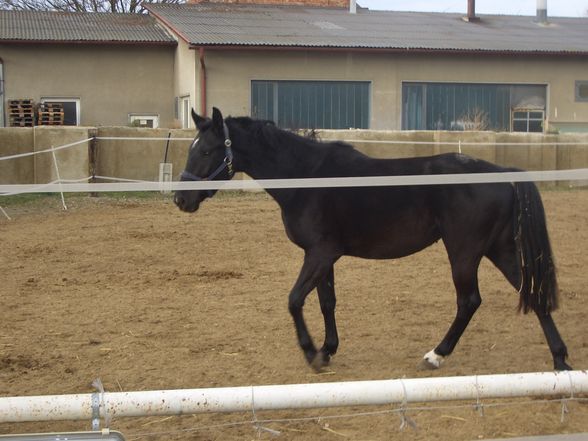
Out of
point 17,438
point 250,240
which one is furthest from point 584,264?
point 17,438

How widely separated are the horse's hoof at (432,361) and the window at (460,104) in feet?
63.1

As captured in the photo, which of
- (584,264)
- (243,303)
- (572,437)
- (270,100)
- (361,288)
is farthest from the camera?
(270,100)

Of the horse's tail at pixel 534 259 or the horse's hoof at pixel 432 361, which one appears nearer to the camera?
the horse's tail at pixel 534 259

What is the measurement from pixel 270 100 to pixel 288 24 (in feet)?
11.7

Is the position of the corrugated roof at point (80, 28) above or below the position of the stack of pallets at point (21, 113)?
above

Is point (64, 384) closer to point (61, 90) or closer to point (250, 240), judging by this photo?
point (250, 240)

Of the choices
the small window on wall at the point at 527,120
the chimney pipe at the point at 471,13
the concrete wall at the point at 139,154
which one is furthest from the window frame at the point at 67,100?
the chimney pipe at the point at 471,13

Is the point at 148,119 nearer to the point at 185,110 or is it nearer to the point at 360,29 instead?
the point at 185,110

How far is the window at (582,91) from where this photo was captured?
25594 mm

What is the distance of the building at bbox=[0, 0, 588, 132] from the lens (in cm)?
2291

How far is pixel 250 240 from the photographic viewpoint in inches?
412

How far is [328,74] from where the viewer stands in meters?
23.4

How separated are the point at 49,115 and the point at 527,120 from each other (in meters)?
14.9

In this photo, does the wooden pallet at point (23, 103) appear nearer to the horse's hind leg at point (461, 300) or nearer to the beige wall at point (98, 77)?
the beige wall at point (98, 77)
